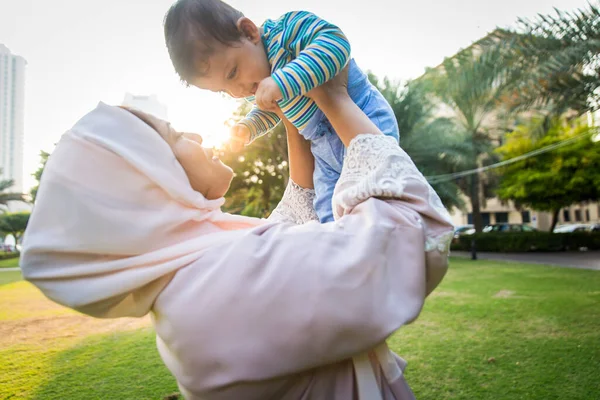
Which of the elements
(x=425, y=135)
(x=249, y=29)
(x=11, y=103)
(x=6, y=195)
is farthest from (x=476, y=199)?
(x=6, y=195)

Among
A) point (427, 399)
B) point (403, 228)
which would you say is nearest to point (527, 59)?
point (427, 399)

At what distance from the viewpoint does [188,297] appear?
0.74 m

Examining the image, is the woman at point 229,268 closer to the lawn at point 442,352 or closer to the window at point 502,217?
the lawn at point 442,352

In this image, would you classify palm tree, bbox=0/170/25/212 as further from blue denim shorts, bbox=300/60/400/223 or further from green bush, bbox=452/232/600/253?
blue denim shorts, bbox=300/60/400/223

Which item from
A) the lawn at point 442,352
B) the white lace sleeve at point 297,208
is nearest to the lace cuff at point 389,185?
the white lace sleeve at point 297,208

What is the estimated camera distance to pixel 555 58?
5.93 m

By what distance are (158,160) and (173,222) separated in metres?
0.13

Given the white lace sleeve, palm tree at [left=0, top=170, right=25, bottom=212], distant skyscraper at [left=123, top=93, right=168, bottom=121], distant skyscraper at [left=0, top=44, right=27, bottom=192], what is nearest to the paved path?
distant skyscraper at [left=123, top=93, right=168, bottom=121]

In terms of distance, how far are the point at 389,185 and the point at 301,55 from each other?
0.42 metres

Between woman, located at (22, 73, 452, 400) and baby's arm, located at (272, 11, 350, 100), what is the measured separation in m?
0.30

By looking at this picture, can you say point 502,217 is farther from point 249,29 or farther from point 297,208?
point 249,29

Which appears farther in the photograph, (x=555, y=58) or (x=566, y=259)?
(x=566, y=259)

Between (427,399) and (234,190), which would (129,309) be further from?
(234,190)

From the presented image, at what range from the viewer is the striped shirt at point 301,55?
998mm
